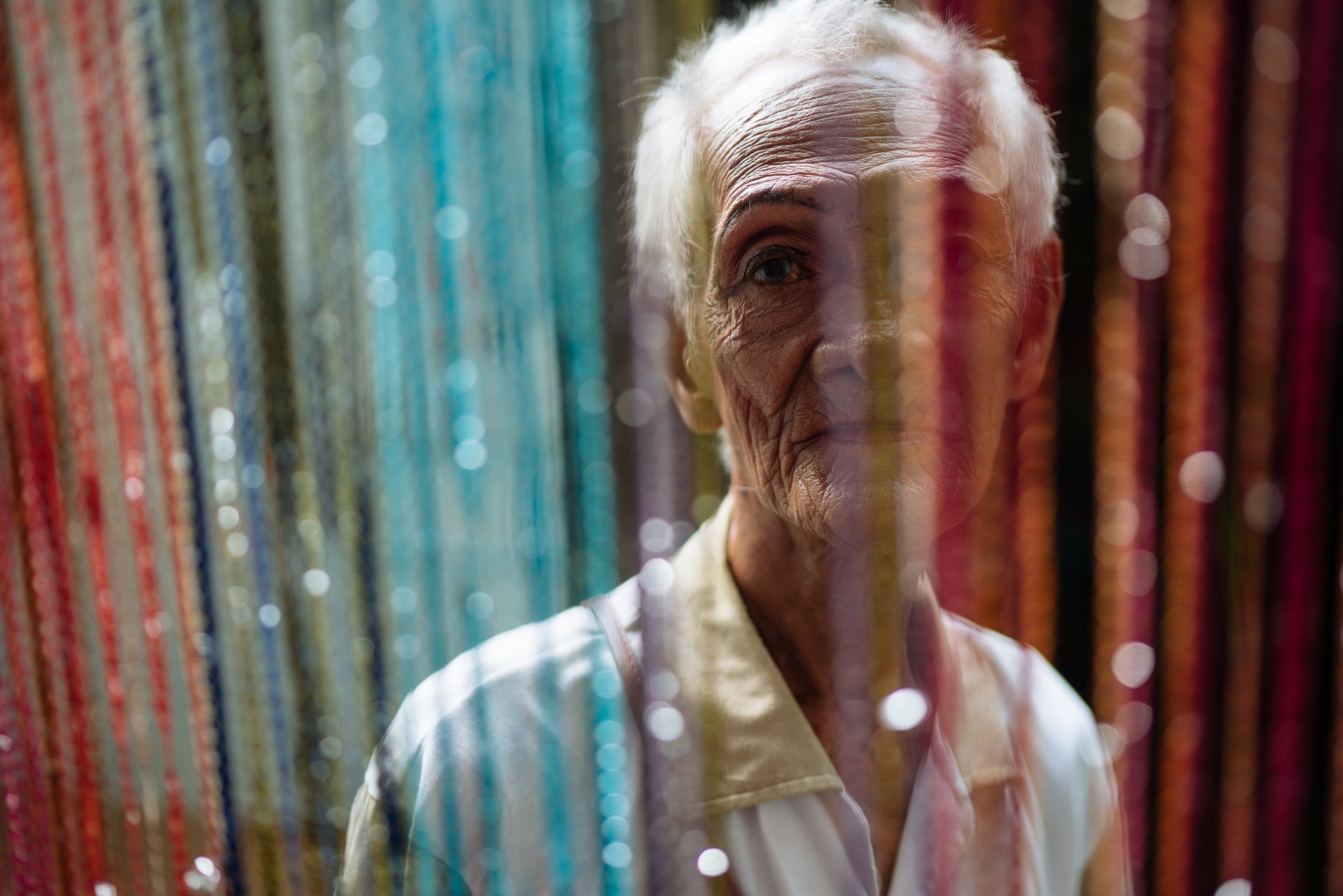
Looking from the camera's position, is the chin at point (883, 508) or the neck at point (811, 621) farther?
the neck at point (811, 621)

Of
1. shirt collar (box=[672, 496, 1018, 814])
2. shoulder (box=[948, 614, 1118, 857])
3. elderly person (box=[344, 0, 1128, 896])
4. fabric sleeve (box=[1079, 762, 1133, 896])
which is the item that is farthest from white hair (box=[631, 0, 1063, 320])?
fabric sleeve (box=[1079, 762, 1133, 896])

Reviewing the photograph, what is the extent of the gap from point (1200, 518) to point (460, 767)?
1.76ft

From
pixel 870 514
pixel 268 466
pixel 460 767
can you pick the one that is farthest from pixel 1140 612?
pixel 268 466

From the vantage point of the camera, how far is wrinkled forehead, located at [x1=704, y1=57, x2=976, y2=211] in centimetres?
52

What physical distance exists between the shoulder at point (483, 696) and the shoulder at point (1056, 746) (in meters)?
0.32

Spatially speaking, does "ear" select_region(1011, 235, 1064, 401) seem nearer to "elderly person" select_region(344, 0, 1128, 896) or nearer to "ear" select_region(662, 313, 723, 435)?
"elderly person" select_region(344, 0, 1128, 896)

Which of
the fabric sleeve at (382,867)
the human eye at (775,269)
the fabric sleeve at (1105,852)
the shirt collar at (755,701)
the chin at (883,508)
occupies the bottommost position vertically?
the fabric sleeve at (1105,852)

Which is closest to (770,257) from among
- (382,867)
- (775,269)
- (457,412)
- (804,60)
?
(775,269)

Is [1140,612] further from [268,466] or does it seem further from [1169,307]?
[268,466]

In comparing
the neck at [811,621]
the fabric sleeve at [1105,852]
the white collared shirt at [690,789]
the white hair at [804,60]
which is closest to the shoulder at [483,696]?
the white collared shirt at [690,789]

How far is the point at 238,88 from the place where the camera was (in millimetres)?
638

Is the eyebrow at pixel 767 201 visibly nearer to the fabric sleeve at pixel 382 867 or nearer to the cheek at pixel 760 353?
the cheek at pixel 760 353

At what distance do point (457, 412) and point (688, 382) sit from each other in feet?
0.57

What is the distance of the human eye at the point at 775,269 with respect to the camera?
54 centimetres
